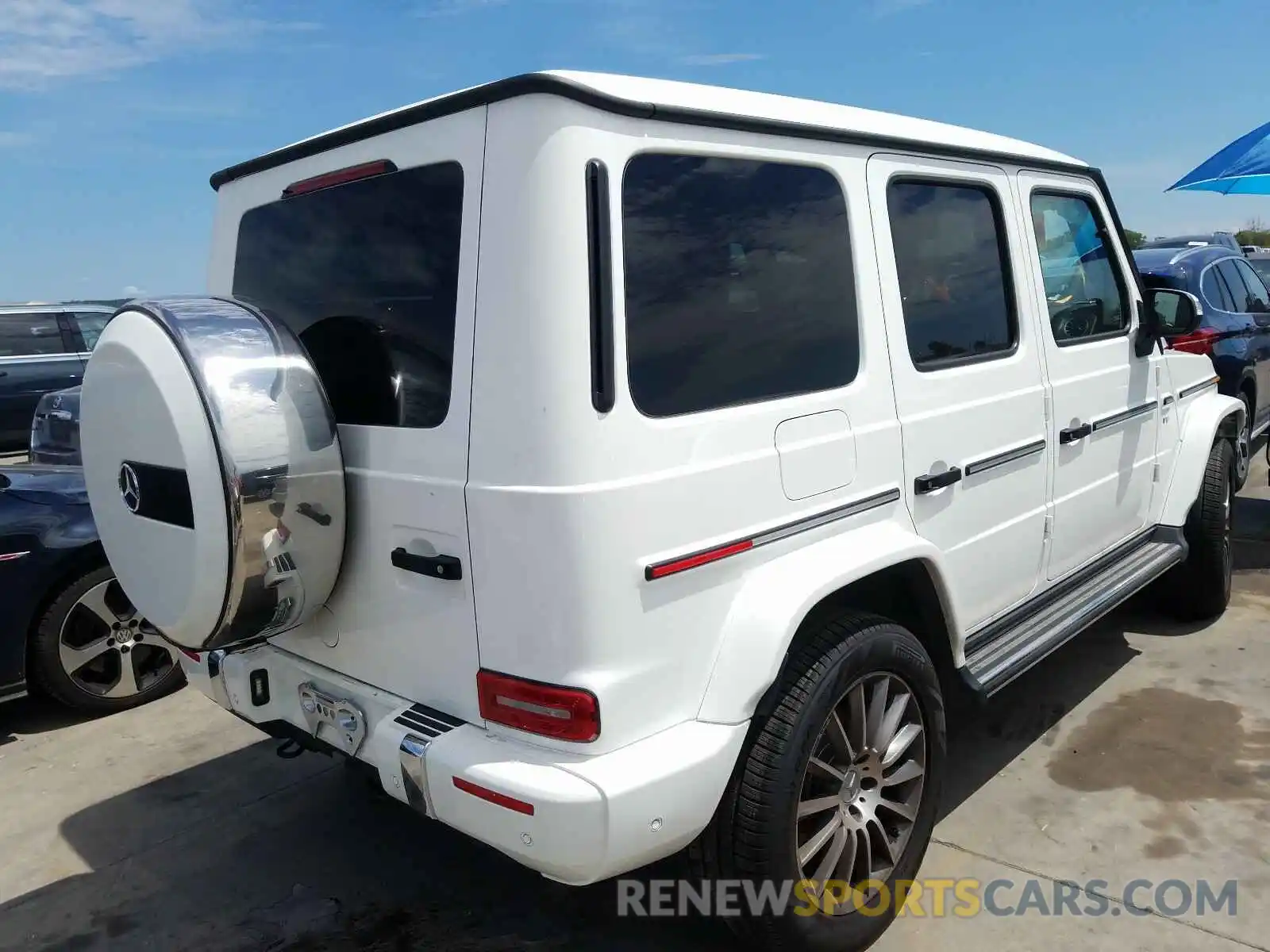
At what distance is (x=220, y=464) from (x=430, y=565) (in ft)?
1.65

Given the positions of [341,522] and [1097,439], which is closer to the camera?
[341,522]

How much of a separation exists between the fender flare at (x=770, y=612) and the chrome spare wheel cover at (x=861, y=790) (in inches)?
12.2

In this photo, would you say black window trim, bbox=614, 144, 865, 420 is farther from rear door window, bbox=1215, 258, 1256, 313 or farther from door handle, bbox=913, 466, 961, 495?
rear door window, bbox=1215, 258, 1256, 313

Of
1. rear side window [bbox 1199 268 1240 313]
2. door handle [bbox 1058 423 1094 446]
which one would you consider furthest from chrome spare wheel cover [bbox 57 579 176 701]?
rear side window [bbox 1199 268 1240 313]

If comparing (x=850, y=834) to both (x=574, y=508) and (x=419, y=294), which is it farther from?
(x=419, y=294)

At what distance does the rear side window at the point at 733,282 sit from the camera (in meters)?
2.11

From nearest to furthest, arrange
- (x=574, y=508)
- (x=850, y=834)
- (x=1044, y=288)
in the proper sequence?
(x=574, y=508) < (x=850, y=834) < (x=1044, y=288)

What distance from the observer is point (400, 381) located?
7.48ft

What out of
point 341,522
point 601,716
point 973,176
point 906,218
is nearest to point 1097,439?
point 973,176

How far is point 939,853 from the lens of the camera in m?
3.03

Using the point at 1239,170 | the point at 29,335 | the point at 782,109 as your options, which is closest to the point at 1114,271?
the point at 782,109

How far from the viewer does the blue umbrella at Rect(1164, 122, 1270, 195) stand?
6.77 metres

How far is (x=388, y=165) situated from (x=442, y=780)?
140cm

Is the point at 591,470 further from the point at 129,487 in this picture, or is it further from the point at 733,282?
the point at 129,487
